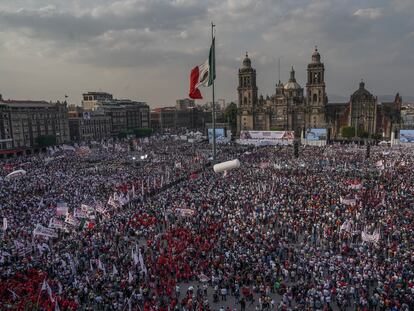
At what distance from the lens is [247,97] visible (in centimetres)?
9600

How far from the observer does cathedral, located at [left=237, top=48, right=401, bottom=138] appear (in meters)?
87.5

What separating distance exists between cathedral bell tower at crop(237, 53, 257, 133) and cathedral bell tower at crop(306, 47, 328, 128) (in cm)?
1361

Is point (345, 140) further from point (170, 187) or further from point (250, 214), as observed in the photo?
point (250, 214)

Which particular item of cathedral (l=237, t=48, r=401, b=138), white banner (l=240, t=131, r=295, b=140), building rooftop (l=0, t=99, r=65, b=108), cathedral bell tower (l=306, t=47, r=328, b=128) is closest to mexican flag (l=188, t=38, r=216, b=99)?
white banner (l=240, t=131, r=295, b=140)

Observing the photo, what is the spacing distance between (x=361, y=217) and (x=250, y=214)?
23.4 ft

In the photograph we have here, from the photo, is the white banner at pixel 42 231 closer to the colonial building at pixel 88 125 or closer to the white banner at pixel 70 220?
the white banner at pixel 70 220

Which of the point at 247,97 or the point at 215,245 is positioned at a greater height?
the point at 247,97

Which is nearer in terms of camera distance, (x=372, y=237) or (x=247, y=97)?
(x=372, y=237)

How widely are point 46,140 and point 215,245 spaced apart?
68.4 meters

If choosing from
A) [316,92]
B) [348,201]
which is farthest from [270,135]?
[348,201]

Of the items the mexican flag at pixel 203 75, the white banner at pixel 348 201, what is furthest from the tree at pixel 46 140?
A: the mexican flag at pixel 203 75

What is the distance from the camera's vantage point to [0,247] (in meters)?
20.8

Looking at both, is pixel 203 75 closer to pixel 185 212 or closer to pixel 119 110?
pixel 185 212

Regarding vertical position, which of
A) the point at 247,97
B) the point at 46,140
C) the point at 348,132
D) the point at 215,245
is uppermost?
the point at 247,97
